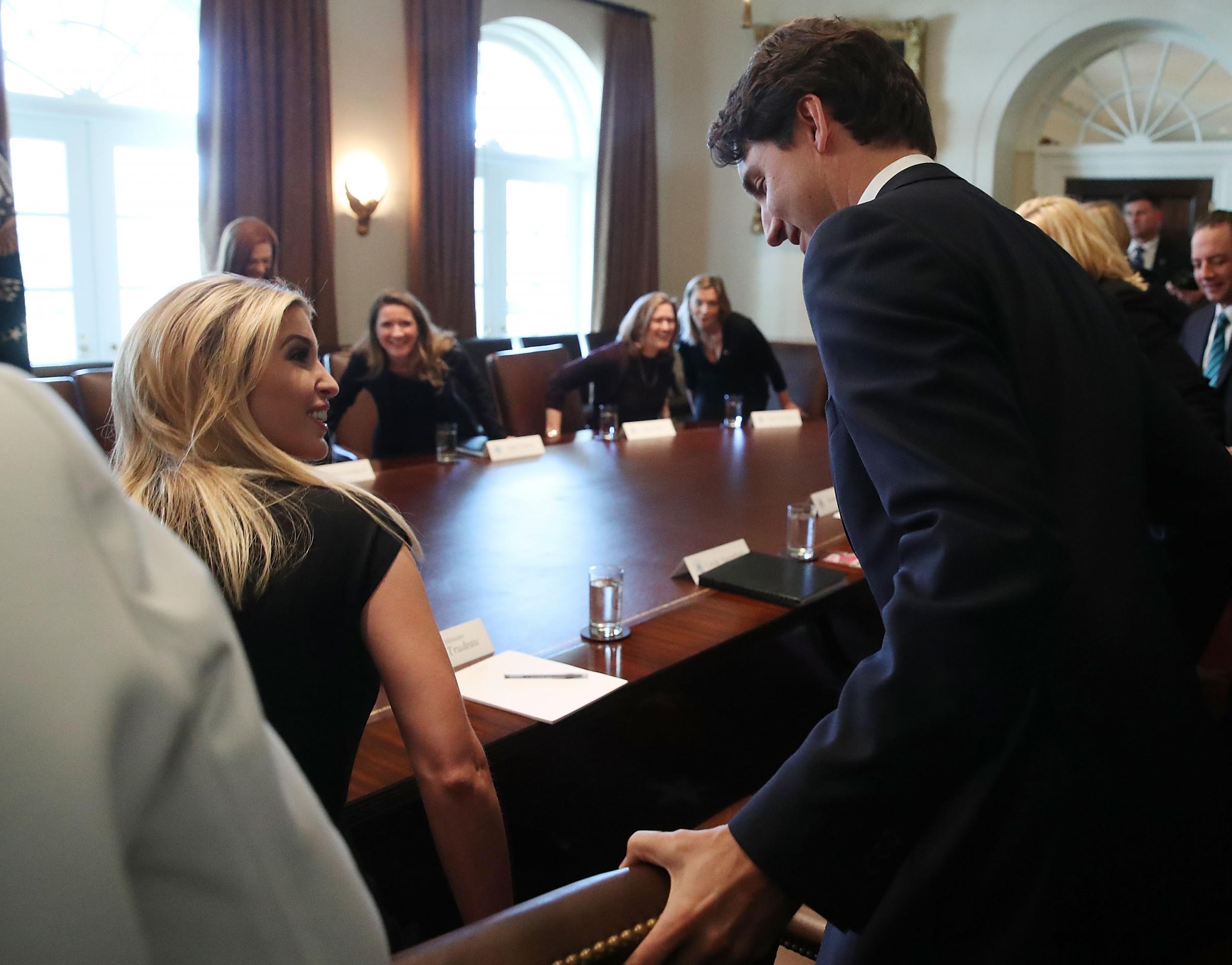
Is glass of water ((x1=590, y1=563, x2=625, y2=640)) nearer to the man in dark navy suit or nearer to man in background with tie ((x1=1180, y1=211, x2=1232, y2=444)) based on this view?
the man in dark navy suit

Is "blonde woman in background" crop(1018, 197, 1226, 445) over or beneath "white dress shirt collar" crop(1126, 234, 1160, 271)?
beneath

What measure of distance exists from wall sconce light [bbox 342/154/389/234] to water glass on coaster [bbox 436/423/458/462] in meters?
3.36

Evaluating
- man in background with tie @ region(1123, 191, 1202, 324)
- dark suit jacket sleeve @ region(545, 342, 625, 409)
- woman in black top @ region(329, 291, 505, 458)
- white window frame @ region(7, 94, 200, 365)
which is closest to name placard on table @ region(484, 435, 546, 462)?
woman in black top @ region(329, 291, 505, 458)

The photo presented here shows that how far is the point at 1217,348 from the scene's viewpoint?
150 inches

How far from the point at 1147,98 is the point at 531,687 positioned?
7143mm

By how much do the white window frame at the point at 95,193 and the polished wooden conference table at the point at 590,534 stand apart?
316cm

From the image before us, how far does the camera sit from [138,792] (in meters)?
0.30

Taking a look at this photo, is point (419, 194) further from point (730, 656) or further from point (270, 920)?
point (270, 920)

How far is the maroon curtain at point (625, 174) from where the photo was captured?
7.91 meters

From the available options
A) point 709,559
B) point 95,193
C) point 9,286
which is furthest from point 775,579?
point 95,193

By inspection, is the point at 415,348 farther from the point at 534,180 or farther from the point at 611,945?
the point at 534,180

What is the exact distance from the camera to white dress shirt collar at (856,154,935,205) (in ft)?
3.46

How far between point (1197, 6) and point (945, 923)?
7.30m

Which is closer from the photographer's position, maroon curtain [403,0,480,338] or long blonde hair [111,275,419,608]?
long blonde hair [111,275,419,608]
